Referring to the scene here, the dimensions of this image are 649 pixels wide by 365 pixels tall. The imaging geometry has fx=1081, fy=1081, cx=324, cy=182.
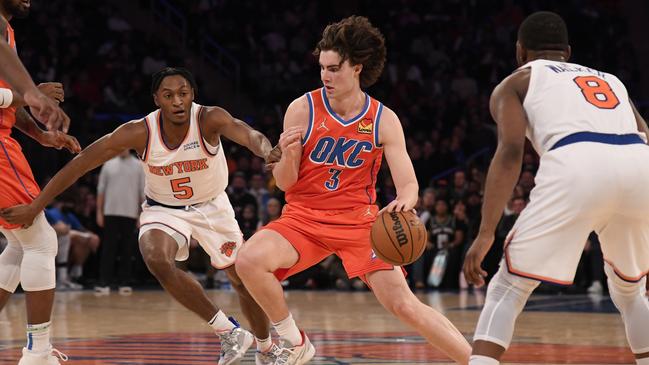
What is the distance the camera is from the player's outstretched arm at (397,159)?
5773 millimetres

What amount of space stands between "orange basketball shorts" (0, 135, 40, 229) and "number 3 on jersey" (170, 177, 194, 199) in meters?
1.00

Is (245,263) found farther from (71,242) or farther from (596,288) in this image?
(71,242)

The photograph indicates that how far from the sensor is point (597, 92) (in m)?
4.64

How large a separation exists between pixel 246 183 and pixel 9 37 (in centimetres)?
1022

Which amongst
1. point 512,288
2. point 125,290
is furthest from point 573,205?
point 125,290

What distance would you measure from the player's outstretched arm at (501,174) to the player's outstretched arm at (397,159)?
1176 millimetres

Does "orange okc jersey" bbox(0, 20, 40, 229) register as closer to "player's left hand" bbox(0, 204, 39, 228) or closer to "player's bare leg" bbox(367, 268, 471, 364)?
"player's left hand" bbox(0, 204, 39, 228)

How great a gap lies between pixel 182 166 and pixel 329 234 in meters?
1.40

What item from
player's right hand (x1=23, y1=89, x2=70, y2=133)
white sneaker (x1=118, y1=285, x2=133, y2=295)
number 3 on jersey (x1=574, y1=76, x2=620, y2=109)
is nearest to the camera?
player's right hand (x1=23, y1=89, x2=70, y2=133)

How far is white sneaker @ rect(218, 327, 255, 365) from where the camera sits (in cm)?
655

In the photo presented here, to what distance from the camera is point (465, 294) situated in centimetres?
1345

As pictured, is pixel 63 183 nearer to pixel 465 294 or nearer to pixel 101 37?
pixel 465 294

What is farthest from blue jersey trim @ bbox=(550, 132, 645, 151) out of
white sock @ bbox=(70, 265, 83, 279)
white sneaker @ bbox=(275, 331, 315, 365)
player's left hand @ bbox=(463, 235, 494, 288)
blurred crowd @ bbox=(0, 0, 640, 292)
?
white sock @ bbox=(70, 265, 83, 279)

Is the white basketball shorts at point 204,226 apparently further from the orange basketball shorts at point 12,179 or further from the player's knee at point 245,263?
the player's knee at point 245,263
